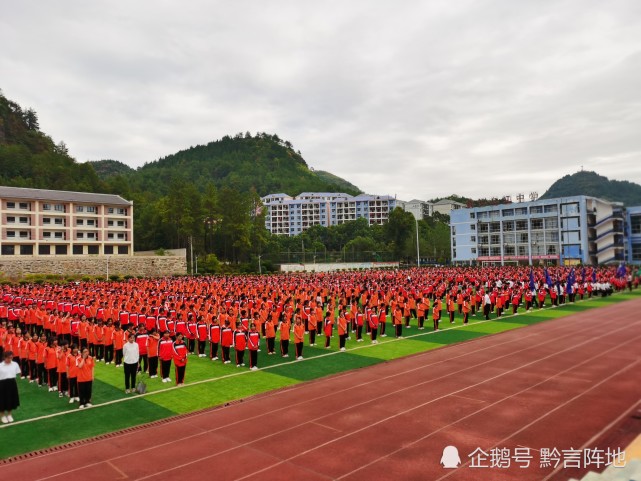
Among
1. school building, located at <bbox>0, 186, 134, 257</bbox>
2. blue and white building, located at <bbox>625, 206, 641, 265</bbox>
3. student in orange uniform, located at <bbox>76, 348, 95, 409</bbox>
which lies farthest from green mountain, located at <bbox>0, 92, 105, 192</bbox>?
blue and white building, located at <bbox>625, 206, 641, 265</bbox>

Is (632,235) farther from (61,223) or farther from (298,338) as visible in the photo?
(61,223)

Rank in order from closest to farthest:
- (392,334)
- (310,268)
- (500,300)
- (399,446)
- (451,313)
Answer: (399,446) < (392,334) < (451,313) < (500,300) < (310,268)

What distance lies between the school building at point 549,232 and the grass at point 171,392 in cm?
4972

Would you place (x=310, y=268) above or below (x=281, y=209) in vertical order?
below

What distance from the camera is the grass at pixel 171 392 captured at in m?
8.63

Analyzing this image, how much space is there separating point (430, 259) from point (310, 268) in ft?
98.5

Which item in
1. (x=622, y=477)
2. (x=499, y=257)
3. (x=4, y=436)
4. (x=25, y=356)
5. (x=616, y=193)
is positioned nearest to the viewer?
(x=622, y=477)

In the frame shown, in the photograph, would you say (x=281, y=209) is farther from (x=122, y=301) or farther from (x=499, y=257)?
(x=122, y=301)

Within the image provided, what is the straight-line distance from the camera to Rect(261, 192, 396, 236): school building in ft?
429

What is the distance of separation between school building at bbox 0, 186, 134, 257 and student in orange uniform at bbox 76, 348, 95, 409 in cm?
4581

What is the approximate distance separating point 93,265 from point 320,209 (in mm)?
91830

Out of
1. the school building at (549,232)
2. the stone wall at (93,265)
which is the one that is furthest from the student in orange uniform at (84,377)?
the school building at (549,232)

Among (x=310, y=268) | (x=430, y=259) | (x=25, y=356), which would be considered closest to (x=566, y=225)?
(x=430, y=259)

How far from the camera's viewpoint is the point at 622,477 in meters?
4.17
